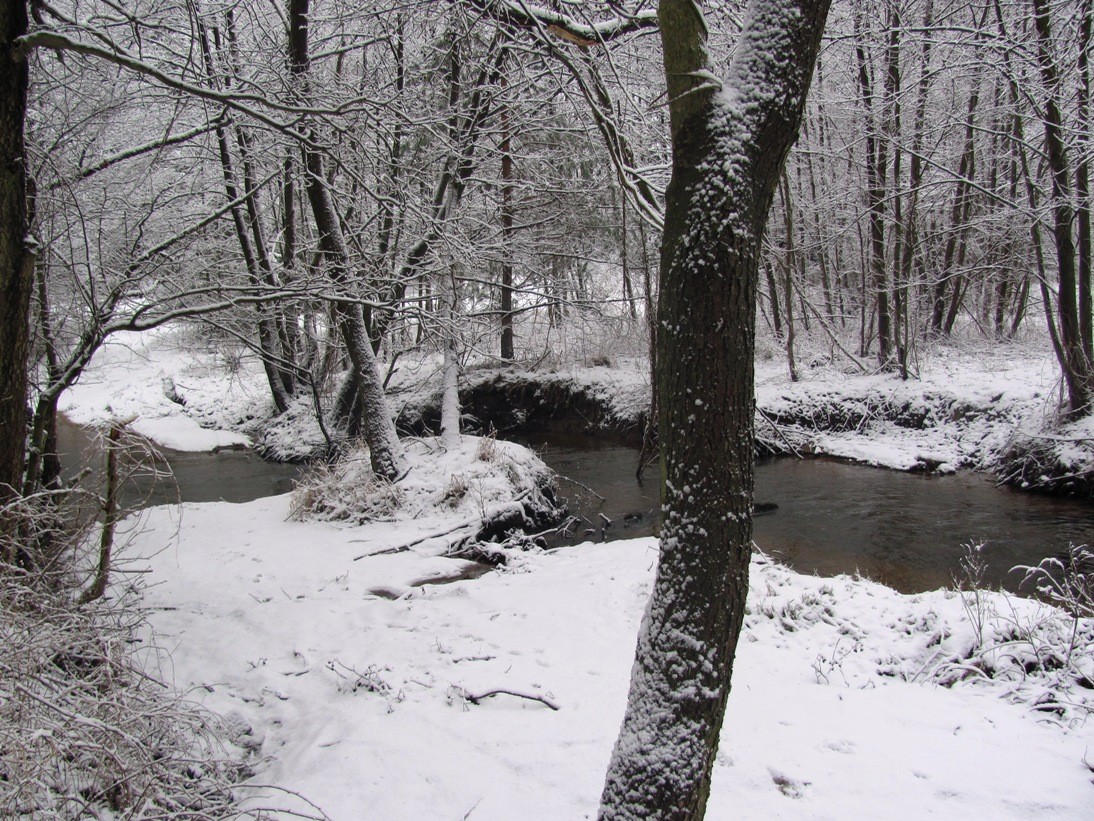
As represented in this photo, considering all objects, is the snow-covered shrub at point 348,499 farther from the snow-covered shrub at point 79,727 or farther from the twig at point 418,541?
the snow-covered shrub at point 79,727

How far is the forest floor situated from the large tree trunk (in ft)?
3.30

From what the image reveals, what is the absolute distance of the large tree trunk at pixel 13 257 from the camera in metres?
4.04

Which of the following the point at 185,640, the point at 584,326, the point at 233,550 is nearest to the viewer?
the point at 185,640

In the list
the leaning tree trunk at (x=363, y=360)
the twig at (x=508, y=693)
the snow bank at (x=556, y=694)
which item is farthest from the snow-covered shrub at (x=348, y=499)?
the twig at (x=508, y=693)

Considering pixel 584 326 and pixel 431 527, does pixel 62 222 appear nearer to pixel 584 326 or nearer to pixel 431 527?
pixel 431 527

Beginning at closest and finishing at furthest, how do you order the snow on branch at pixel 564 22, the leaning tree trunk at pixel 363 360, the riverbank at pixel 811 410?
the snow on branch at pixel 564 22
the leaning tree trunk at pixel 363 360
the riverbank at pixel 811 410

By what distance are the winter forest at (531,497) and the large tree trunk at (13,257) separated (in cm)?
2

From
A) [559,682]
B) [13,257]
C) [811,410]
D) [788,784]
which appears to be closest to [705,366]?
[788,784]

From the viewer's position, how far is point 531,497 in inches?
372

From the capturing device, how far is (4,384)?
406 centimetres

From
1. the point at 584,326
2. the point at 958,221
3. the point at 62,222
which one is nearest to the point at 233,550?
the point at 62,222

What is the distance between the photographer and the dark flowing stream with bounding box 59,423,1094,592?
25.3ft

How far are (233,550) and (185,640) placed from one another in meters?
2.50

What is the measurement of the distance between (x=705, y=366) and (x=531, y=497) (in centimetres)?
734
